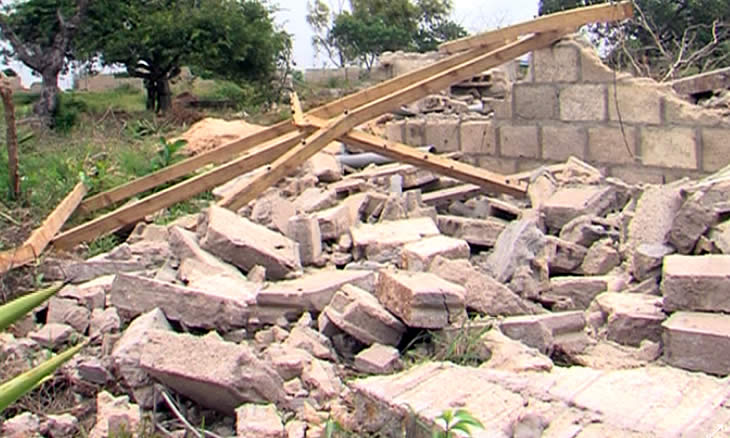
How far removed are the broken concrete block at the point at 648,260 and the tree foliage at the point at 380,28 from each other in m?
37.6

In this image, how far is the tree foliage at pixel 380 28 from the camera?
41.5 m

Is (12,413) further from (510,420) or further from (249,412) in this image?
(510,420)

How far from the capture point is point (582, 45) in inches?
256

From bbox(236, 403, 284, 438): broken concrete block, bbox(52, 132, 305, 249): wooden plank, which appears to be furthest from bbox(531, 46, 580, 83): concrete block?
bbox(236, 403, 284, 438): broken concrete block

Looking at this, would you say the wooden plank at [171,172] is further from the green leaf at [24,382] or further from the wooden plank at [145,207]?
the green leaf at [24,382]

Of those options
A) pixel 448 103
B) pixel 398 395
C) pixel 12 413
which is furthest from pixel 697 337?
pixel 448 103

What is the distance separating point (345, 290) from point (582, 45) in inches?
157

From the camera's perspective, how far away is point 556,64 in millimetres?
6609

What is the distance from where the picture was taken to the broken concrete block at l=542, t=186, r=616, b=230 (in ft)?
16.9

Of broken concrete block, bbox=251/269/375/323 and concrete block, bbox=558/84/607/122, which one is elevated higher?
concrete block, bbox=558/84/607/122

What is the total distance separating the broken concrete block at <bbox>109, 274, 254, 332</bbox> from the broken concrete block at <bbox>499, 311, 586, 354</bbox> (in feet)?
3.92

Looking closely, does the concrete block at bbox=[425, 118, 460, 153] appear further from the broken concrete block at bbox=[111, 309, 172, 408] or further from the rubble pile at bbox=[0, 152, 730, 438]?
the broken concrete block at bbox=[111, 309, 172, 408]

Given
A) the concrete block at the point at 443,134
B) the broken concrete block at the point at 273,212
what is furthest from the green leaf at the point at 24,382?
the concrete block at the point at 443,134

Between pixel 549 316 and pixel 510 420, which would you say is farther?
pixel 549 316
